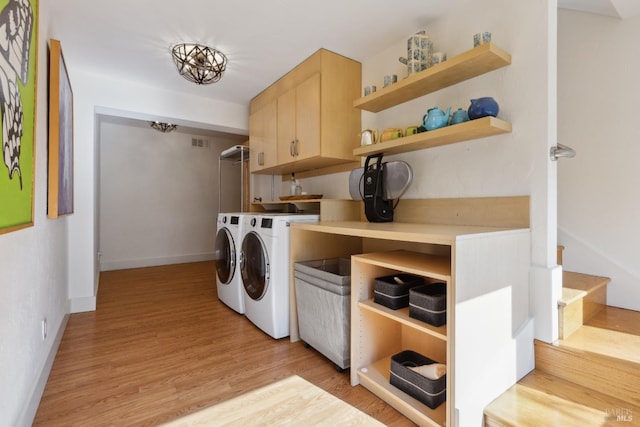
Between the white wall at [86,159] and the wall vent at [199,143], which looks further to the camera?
the wall vent at [199,143]

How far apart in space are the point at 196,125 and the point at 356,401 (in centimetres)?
317

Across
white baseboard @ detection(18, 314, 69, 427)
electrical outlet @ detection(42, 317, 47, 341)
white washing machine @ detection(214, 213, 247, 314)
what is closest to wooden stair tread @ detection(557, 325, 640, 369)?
white washing machine @ detection(214, 213, 247, 314)

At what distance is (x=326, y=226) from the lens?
5.95 feet

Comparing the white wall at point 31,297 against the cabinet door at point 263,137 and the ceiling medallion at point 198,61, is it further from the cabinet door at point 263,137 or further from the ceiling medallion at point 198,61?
the cabinet door at point 263,137

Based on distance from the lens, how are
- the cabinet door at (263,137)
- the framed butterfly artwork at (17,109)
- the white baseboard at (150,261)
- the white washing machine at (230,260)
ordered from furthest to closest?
Result: the white baseboard at (150,261)
the cabinet door at (263,137)
the white washing machine at (230,260)
the framed butterfly artwork at (17,109)

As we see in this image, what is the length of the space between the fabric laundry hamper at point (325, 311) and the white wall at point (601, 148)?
1.66 metres

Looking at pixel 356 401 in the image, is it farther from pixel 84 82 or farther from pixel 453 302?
pixel 84 82

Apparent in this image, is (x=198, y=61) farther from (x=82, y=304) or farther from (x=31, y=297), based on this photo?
(x=82, y=304)

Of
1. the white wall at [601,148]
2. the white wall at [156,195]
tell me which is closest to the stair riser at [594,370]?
the white wall at [601,148]

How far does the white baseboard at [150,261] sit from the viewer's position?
462 centimetres

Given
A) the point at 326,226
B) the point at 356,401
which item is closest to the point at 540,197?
the point at 326,226

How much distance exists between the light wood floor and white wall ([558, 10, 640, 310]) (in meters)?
1.69

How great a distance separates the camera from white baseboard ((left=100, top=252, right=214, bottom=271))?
15.2 feet

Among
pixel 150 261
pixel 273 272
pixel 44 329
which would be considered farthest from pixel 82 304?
pixel 150 261
